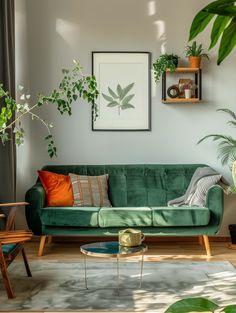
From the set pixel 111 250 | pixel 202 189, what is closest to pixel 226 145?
pixel 202 189

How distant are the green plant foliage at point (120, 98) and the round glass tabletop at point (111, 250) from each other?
2132 millimetres

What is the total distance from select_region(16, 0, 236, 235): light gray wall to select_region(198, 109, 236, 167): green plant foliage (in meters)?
0.09

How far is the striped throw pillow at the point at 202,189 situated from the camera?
4520mm

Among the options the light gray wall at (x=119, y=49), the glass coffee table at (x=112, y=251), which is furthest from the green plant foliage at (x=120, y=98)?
the glass coffee table at (x=112, y=251)

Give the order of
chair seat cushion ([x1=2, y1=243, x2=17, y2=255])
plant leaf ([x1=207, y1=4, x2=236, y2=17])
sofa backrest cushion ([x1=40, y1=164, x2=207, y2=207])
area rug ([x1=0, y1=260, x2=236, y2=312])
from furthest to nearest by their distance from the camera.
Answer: sofa backrest cushion ([x1=40, y1=164, x2=207, y2=207]), chair seat cushion ([x1=2, y1=243, x2=17, y2=255]), area rug ([x1=0, y1=260, x2=236, y2=312]), plant leaf ([x1=207, y1=4, x2=236, y2=17])

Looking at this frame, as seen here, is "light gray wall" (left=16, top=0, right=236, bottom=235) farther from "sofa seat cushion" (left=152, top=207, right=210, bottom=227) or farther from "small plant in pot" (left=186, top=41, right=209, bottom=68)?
"sofa seat cushion" (left=152, top=207, right=210, bottom=227)

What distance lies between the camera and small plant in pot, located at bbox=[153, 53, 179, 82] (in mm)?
5016

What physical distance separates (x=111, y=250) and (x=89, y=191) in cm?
153

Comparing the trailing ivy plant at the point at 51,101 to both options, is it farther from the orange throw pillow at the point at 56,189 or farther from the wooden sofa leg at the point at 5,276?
the wooden sofa leg at the point at 5,276

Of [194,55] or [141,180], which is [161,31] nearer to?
[194,55]

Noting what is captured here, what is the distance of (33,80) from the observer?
528cm

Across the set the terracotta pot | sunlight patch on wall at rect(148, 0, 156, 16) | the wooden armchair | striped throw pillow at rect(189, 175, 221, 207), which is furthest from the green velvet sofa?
sunlight patch on wall at rect(148, 0, 156, 16)

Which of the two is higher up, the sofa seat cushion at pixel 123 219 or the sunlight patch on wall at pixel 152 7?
the sunlight patch on wall at pixel 152 7

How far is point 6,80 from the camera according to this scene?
4.68m
